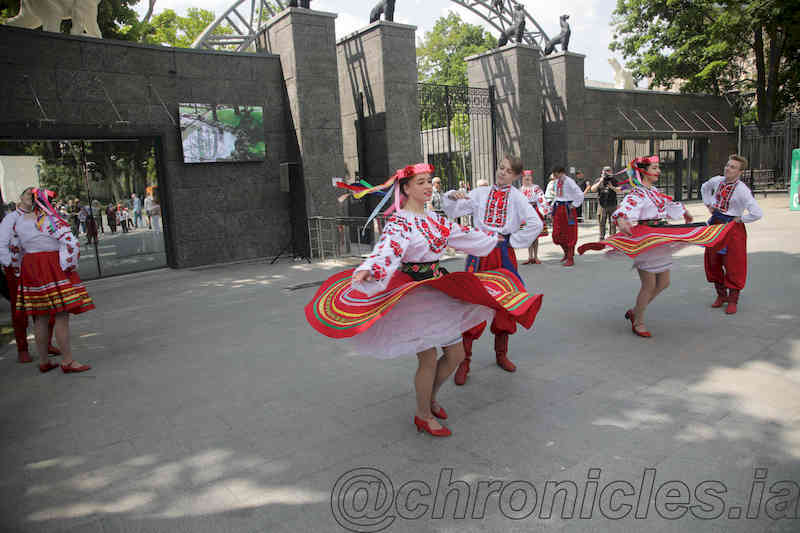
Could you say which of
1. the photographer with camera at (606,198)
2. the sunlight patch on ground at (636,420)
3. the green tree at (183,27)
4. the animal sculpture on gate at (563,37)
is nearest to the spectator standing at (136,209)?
the photographer with camera at (606,198)

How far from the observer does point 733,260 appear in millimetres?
6816

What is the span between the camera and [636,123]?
72.1 ft

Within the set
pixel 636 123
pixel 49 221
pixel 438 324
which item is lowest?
pixel 438 324

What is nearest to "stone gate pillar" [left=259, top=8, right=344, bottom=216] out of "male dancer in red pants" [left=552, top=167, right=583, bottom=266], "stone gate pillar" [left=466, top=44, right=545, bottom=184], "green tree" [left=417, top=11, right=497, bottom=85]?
"male dancer in red pants" [left=552, top=167, right=583, bottom=266]

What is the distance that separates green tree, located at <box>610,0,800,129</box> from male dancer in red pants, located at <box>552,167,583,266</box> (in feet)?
58.6

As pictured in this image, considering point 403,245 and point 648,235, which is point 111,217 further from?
point 648,235

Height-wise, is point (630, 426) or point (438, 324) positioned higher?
point (438, 324)

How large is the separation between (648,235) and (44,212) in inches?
247

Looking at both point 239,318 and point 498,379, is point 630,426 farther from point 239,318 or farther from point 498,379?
point 239,318

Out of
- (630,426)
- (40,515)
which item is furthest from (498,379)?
(40,515)

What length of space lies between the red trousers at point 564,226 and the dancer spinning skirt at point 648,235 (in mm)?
4460

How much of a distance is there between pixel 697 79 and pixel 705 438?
2696 cm

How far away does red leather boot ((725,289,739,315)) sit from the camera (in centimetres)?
676

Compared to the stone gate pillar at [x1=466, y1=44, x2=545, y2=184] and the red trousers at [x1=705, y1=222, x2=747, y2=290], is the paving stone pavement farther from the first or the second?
the stone gate pillar at [x1=466, y1=44, x2=545, y2=184]
